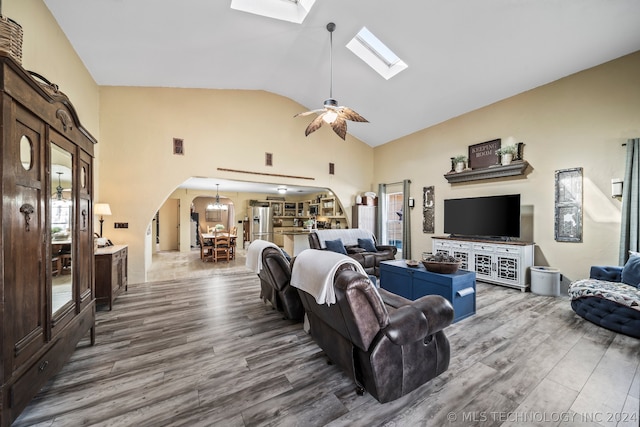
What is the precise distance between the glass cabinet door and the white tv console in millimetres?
5870

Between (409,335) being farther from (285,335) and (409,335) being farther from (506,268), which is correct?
(506,268)

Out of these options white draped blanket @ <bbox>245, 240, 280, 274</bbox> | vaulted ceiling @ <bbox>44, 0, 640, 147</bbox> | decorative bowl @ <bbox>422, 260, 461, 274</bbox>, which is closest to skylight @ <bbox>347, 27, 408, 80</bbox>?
vaulted ceiling @ <bbox>44, 0, 640, 147</bbox>

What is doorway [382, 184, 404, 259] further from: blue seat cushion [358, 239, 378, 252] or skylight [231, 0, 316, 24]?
skylight [231, 0, 316, 24]

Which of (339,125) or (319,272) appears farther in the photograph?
(339,125)

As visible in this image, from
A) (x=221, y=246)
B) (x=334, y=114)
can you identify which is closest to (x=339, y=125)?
(x=334, y=114)

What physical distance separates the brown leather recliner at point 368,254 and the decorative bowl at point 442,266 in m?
1.83

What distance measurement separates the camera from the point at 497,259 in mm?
4621

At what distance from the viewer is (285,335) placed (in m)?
2.73

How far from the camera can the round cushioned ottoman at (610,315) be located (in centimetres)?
262

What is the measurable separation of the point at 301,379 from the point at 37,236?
2121 mm

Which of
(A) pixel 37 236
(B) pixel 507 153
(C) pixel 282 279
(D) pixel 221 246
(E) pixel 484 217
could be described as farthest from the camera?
(D) pixel 221 246

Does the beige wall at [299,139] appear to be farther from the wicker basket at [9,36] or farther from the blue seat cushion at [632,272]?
the wicker basket at [9,36]

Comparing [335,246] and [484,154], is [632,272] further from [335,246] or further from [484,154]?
[335,246]

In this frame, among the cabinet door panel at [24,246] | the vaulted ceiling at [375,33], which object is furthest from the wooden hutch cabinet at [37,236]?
the vaulted ceiling at [375,33]
